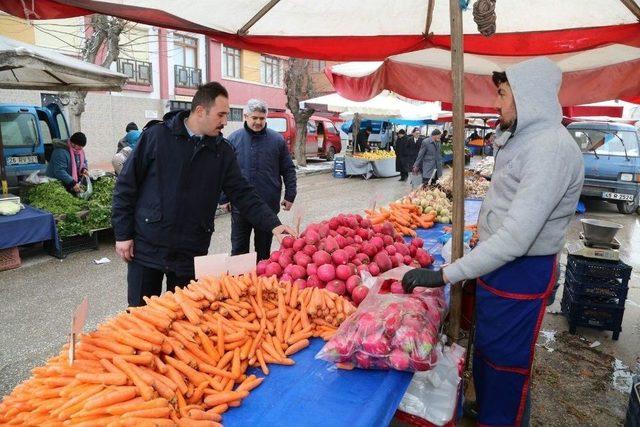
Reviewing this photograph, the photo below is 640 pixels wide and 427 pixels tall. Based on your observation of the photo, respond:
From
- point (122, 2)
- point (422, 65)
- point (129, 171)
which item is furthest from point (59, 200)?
point (422, 65)

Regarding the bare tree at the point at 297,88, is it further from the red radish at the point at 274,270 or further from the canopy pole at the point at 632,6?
the red radish at the point at 274,270

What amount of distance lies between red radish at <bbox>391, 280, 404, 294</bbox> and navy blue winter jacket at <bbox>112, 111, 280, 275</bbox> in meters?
1.48

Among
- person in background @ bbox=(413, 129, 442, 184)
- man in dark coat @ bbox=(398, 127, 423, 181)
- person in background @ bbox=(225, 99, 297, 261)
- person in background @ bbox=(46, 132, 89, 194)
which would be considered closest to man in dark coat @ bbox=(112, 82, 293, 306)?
person in background @ bbox=(225, 99, 297, 261)

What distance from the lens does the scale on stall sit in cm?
463

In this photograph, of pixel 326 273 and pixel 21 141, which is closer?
pixel 326 273

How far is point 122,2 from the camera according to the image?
Result: 105 inches

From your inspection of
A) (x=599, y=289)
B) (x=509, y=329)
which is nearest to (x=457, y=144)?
(x=509, y=329)

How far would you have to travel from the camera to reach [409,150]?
16.7 m

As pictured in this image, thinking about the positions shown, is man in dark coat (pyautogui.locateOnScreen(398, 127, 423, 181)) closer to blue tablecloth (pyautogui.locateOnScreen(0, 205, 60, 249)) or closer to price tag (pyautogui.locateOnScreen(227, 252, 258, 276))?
blue tablecloth (pyautogui.locateOnScreen(0, 205, 60, 249))

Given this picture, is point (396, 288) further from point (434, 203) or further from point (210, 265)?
point (434, 203)

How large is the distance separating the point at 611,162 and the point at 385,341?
41.2 feet

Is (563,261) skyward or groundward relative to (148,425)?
groundward

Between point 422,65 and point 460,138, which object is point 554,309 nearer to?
point 422,65

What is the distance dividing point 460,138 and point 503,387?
1.48 m
